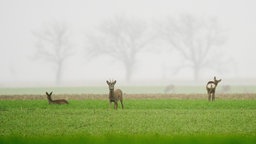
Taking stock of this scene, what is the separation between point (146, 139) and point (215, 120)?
8.42 m

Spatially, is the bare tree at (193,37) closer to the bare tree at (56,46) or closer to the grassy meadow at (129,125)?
the bare tree at (56,46)

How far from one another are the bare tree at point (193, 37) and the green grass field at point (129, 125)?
187ft

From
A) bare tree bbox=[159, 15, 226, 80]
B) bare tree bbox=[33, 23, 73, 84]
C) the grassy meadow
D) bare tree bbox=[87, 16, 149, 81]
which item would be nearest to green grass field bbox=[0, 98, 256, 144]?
the grassy meadow

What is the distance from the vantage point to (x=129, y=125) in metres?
17.8

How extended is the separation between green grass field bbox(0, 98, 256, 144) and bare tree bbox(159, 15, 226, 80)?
57.0m

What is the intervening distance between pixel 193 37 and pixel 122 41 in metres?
13.7

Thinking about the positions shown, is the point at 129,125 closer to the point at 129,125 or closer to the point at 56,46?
the point at 129,125

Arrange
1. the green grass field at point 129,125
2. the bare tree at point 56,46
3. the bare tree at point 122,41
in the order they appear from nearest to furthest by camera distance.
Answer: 1. the green grass field at point 129,125
2. the bare tree at point 122,41
3. the bare tree at point 56,46

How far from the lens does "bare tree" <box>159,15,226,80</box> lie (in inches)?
3263

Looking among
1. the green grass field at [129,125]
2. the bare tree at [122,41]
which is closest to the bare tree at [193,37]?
the bare tree at [122,41]

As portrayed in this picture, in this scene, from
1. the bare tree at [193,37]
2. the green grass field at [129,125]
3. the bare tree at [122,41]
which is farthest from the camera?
the bare tree at [193,37]

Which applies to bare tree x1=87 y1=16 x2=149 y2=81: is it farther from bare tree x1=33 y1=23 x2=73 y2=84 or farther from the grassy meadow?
the grassy meadow

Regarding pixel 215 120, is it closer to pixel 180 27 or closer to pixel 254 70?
pixel 180 27

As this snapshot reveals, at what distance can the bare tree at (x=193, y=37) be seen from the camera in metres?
82.9
